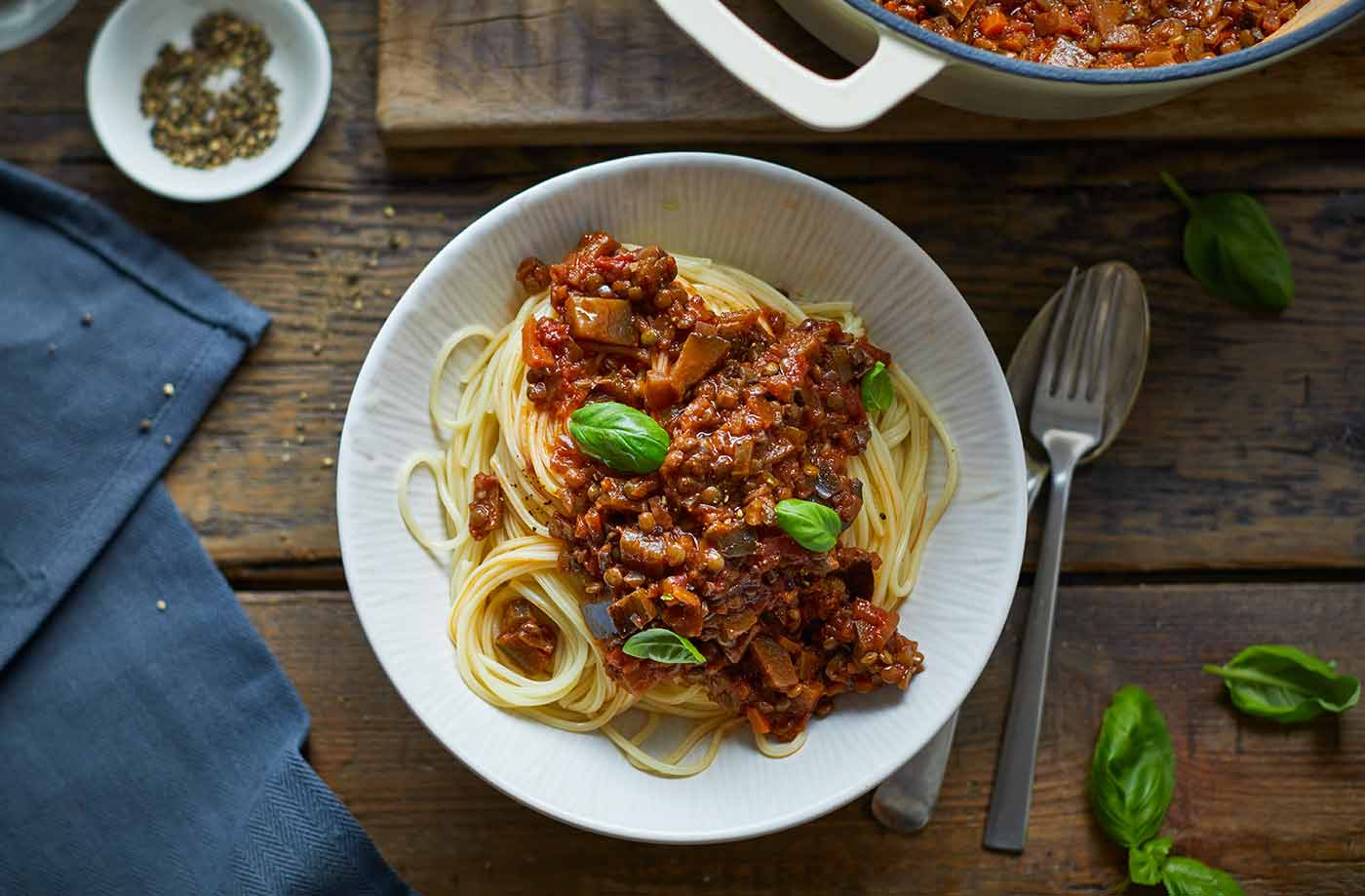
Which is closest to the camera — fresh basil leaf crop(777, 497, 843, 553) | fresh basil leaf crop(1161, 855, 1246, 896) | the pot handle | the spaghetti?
the pot handle

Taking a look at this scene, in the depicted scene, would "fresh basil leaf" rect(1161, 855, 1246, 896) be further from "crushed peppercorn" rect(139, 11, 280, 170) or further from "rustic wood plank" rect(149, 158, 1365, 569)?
"crushed peppercorn" rect(139, 11, 280, 170)

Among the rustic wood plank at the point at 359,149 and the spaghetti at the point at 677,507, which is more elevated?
the rustic wood plank at the point at 359,149

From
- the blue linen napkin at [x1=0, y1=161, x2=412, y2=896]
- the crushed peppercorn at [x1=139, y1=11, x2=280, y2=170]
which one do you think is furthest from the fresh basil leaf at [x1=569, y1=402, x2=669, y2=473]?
the crushed peppercorn at [x1=139, y1=11, x2=280, y2=170]

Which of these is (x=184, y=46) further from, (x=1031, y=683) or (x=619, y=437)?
(x=1031, y=683)

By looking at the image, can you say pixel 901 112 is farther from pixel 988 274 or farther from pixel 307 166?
pixel 307 166

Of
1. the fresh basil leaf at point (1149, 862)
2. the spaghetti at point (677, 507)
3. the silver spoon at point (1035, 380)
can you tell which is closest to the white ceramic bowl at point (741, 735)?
the spaghetti at point (677, 507)

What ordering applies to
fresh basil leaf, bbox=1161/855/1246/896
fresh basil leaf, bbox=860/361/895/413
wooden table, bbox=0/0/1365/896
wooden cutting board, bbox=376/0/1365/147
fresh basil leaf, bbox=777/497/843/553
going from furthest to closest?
wooden table, bbox=0/0/1365/896
wooden cutting board, bbox=376/0/1365/147
fresh basil leaf, bbox=1161/855/1246/896
fresh basil leaf, bbox=860/361/895/413
fresh basil leaf, bbox=777/497/843/553

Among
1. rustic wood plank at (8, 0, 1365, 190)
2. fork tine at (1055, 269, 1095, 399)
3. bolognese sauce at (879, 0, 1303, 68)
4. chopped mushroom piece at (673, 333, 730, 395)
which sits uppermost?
bolognese sauce at (879, 0, 1303, 68)

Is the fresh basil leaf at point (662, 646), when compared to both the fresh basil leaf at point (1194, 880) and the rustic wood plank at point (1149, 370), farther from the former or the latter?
the fresh basil leaf at point (1194, 880)

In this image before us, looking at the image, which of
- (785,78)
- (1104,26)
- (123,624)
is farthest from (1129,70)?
(123,624)
